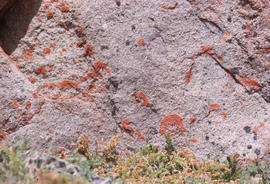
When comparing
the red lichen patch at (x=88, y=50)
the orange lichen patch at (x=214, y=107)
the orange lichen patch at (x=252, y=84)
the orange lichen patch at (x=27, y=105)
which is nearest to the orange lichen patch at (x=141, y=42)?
the red lichen patch at (x=88, y=50)

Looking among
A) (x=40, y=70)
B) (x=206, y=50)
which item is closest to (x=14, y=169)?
(x=40, y=70)

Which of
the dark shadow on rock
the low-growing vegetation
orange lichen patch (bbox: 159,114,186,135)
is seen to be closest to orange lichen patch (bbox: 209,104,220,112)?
orange lichen patch (bbox: 159,114,186,135)

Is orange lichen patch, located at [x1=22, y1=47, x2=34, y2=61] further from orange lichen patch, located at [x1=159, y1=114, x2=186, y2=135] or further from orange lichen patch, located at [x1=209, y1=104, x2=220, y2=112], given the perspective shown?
orange lichen patch, located at [x1=209, y1=104, x2=220, y2=112]

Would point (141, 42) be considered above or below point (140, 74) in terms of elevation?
above

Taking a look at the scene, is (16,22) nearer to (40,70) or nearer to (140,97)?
(40,70)

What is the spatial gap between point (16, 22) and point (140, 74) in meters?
1.41

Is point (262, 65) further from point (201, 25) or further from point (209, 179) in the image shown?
point (209, 179)

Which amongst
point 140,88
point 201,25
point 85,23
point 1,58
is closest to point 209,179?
point 140,88

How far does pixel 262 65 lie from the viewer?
3.89 meters

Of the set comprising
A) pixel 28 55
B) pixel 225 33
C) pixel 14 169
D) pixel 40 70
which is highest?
pixel 225 33

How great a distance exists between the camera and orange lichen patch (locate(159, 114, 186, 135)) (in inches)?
152

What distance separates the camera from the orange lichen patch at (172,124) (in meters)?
3.86

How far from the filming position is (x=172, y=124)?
3863 mm

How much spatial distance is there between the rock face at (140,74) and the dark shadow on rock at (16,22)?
0.01 meters
